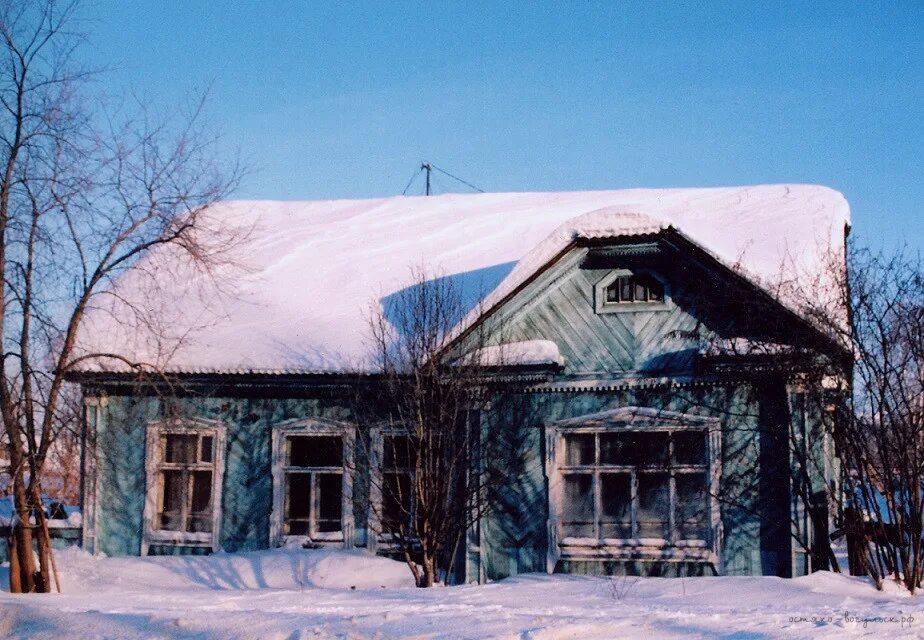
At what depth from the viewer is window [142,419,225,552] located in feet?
47.3

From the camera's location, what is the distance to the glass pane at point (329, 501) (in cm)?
1430

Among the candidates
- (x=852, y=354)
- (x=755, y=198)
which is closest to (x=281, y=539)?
(x=852, y=354)

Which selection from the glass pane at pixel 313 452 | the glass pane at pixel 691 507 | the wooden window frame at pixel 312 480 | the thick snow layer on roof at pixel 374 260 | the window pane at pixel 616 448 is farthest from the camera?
the glass pane at pixel 313 452

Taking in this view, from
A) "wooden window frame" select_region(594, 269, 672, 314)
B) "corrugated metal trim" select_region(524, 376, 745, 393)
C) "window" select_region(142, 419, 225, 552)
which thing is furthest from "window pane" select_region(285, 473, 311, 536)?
"wooden window frame" select_region(594, 269, 672, 314)

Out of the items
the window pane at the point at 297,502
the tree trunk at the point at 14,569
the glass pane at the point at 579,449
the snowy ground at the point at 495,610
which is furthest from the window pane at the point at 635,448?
the tree trunk at the point at 14,569

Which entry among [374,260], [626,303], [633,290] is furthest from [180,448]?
[633,290]

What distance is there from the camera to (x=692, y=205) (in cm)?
1773

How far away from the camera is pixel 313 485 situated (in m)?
14.3

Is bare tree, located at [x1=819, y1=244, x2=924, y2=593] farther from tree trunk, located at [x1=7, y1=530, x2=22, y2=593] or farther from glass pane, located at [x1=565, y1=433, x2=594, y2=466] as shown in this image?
tree trunk, located at [x1=7, y1=530, x2=22, y2=593]

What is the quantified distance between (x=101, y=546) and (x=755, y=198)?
11.1 meters

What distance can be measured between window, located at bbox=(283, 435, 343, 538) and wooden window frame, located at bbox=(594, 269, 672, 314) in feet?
12.6

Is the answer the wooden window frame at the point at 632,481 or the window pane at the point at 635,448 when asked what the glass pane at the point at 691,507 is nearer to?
the wooden window frame at the point at 632,481

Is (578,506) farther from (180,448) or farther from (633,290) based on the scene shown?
(180,448)

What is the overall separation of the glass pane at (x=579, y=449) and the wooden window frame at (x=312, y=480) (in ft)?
9.10
